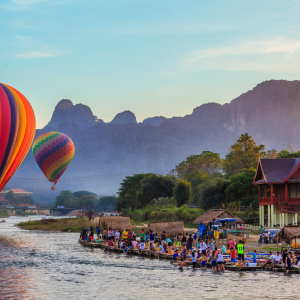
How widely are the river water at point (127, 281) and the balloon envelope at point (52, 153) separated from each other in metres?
39.1

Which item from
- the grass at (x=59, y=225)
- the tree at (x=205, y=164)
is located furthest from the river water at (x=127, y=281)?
the tree at (x=205, y=164)

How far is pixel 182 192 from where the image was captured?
307 ft

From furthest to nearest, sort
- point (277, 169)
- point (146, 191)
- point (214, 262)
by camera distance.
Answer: point (146, 191), point (277, 169), point (214, 262)

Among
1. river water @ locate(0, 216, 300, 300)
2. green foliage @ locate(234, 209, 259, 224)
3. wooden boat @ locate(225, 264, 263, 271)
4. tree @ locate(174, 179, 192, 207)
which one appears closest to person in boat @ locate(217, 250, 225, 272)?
wooden boat @ locate(225, 264, 263, 271)

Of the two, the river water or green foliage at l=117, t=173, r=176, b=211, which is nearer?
the river water

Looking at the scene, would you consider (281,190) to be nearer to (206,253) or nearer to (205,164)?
(206,253)

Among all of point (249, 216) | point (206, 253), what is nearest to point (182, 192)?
point (249, 216)

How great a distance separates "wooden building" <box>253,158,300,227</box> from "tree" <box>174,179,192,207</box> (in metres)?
29.2

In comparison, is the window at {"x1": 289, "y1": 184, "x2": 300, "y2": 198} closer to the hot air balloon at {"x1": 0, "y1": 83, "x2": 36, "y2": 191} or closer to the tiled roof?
the tiled roof

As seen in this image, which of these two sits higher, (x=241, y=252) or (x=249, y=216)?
(x=249, y=216)

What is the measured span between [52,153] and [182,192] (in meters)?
29.4

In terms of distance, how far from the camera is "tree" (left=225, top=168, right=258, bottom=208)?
74.8 meters

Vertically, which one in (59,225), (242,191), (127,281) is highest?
(242,191)

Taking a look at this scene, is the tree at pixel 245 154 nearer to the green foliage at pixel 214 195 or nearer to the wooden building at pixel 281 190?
the green foliage at pixel 214 195
